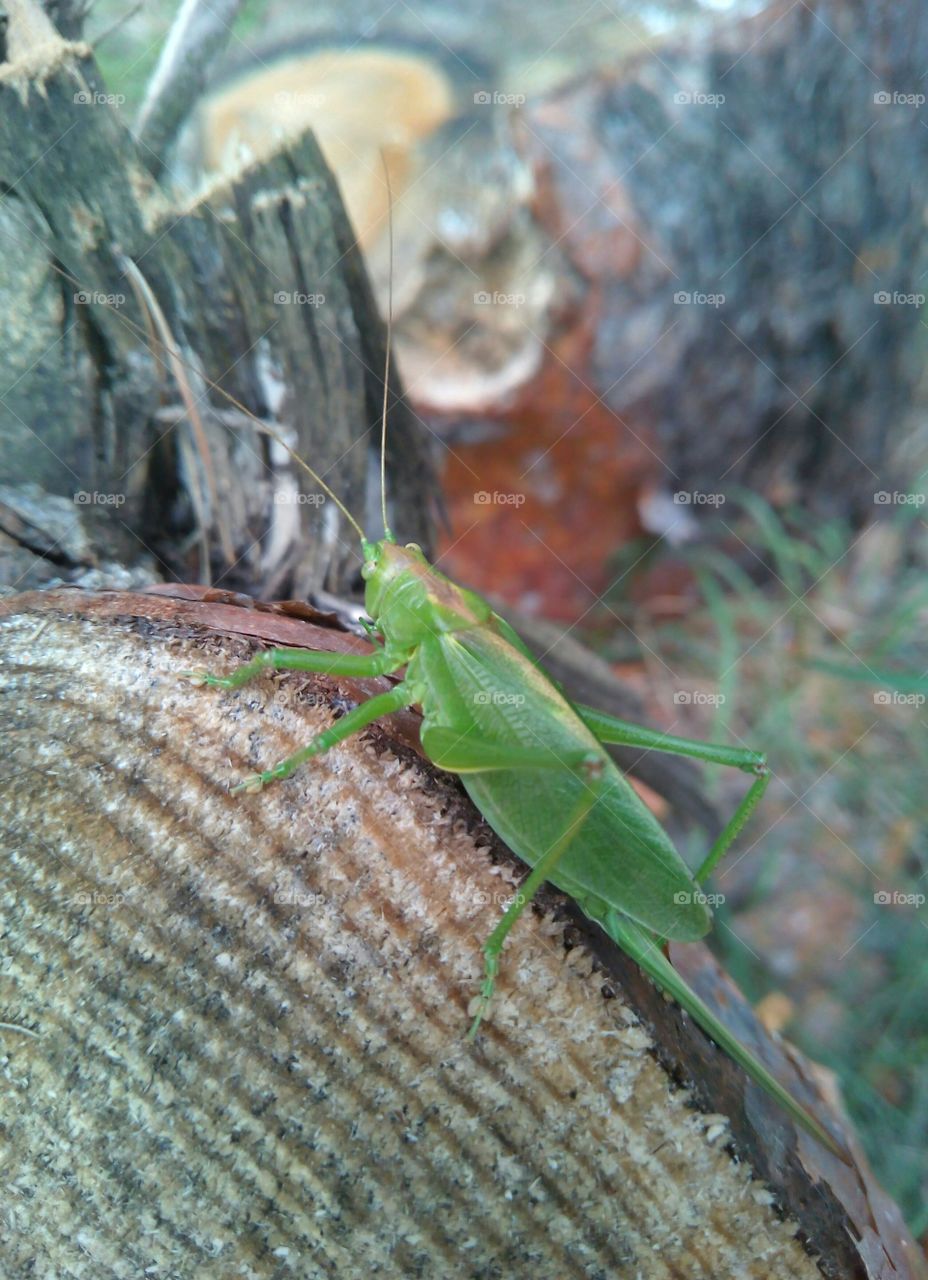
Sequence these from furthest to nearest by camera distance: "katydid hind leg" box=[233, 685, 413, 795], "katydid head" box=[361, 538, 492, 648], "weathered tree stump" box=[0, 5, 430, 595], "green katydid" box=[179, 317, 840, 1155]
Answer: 1. "katydid head" box=[361, 538, 492, 648]
2. "weathered tree stump" box=[0, 5, 430, 595]
3. "green katydid" box=[179, 317, 840, 1155]
4. "katydid hind leg" box=[233, 685, 413, 795]

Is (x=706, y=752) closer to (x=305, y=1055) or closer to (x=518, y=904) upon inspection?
(x=518, y=904)

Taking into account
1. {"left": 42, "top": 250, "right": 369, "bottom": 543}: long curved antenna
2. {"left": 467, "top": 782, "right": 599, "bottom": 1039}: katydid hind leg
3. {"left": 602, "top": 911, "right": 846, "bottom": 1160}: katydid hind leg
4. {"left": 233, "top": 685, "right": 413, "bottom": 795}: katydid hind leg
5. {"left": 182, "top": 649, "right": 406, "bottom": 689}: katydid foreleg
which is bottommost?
{"left": 602, "top": 911, "right": 846, "bottom": 1160}: katydid hind leg

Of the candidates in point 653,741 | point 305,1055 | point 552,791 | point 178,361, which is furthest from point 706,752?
point 178,361

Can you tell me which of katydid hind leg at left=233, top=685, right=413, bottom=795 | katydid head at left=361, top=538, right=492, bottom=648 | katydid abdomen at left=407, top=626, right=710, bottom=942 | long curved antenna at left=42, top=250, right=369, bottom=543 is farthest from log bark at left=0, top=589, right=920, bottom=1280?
long curved antenna at left=42, top=250, right=369, bottom=543

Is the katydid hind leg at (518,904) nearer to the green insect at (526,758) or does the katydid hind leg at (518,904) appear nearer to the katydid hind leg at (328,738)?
the green insect at (526,758)

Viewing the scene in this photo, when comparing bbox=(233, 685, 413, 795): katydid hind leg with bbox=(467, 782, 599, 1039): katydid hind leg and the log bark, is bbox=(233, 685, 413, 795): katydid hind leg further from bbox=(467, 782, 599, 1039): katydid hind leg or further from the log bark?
bbox=(467, 782, 599, 1039): katydid hind leg

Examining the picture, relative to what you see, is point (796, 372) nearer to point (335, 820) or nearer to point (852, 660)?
point (852, 660)
